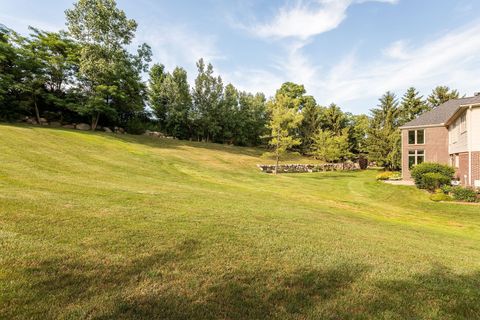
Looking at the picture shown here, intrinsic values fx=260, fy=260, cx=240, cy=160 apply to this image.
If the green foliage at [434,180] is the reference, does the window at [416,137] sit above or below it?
above

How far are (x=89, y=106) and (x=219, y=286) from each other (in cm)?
3095

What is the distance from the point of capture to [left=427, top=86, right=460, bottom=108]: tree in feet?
126

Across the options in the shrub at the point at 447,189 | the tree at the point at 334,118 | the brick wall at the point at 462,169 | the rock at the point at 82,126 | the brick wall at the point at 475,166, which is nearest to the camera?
the shrub at the point at 447,189

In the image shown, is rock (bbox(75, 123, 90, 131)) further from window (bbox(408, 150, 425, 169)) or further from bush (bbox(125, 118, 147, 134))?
window (bbox(408, 150, 425, 169))

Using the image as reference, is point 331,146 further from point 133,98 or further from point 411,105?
point 133,98

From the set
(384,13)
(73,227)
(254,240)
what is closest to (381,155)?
(384,13)

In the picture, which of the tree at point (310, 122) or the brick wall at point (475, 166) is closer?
the brick wall at point (475, 166)

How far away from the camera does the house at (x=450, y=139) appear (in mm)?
17109

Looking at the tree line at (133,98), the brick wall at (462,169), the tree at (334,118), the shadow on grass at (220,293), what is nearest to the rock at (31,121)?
the tree line at (133,98)

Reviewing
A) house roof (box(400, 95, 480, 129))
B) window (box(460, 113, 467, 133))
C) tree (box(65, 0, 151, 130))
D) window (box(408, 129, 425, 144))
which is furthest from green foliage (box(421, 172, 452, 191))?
tree (box(65, 0, 151, 130))

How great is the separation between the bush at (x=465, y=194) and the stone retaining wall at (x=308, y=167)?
54.9 feet

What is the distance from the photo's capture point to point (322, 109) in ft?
154

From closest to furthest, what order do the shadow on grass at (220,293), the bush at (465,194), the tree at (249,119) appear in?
1. the shadow on grass at (220,293)
2. the bush at (465,194)
3. the tree at (249,119)

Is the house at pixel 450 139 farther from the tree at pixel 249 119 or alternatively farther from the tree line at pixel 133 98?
the tree at pixel 249 119
